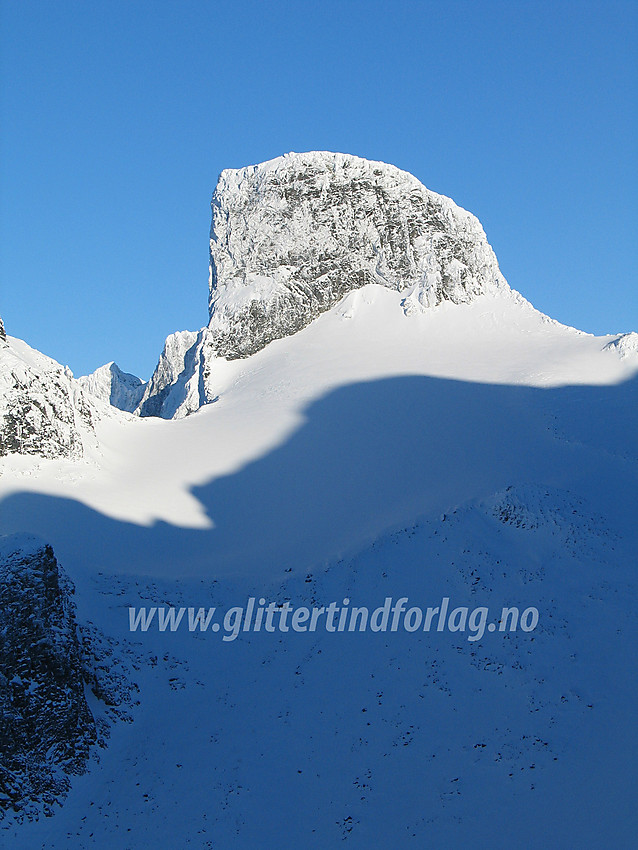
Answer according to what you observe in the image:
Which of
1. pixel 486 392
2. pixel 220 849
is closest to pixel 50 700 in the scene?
pixel 220 849

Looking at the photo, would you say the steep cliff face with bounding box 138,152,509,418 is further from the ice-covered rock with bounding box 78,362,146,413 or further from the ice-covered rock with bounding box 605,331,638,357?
the ice-covered rock with bounding box 78,362,146,413

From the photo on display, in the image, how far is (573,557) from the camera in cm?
2527

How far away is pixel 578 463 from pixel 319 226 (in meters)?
38.2

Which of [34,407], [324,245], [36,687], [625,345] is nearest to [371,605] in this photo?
[36,687]

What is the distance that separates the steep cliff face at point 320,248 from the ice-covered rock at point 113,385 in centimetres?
3853

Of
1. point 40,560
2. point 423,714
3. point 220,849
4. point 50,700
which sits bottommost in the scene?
point 220,849

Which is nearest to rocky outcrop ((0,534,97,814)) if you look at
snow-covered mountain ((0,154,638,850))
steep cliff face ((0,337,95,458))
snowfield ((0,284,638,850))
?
snow-covered mountain ((0,154,638,850))

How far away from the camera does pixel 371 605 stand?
23.9 m

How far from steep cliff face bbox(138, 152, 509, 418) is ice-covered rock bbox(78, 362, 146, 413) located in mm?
38527

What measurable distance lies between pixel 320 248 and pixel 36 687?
166 feet

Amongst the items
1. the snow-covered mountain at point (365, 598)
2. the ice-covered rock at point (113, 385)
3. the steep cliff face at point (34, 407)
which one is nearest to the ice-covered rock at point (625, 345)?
the snow-covered mountain at point (365, 598)

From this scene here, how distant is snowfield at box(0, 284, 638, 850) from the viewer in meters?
17.5

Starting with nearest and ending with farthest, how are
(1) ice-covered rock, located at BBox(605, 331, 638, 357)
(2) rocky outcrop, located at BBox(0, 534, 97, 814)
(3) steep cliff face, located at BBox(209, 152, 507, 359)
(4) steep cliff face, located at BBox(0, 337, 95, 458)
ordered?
(2) rocky outcrop, located at BBox(0, 534, 97, 814) → (4) steep cliff face, located at BBox(0, 337, 95, 458) → (1) ice-covered rock, located at BBox(605, 331, 638, 357) → (3) steep cliff face, located at BBox(209, 152, 507, 359)

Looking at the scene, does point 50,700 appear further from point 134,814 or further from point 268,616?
point 268,616
